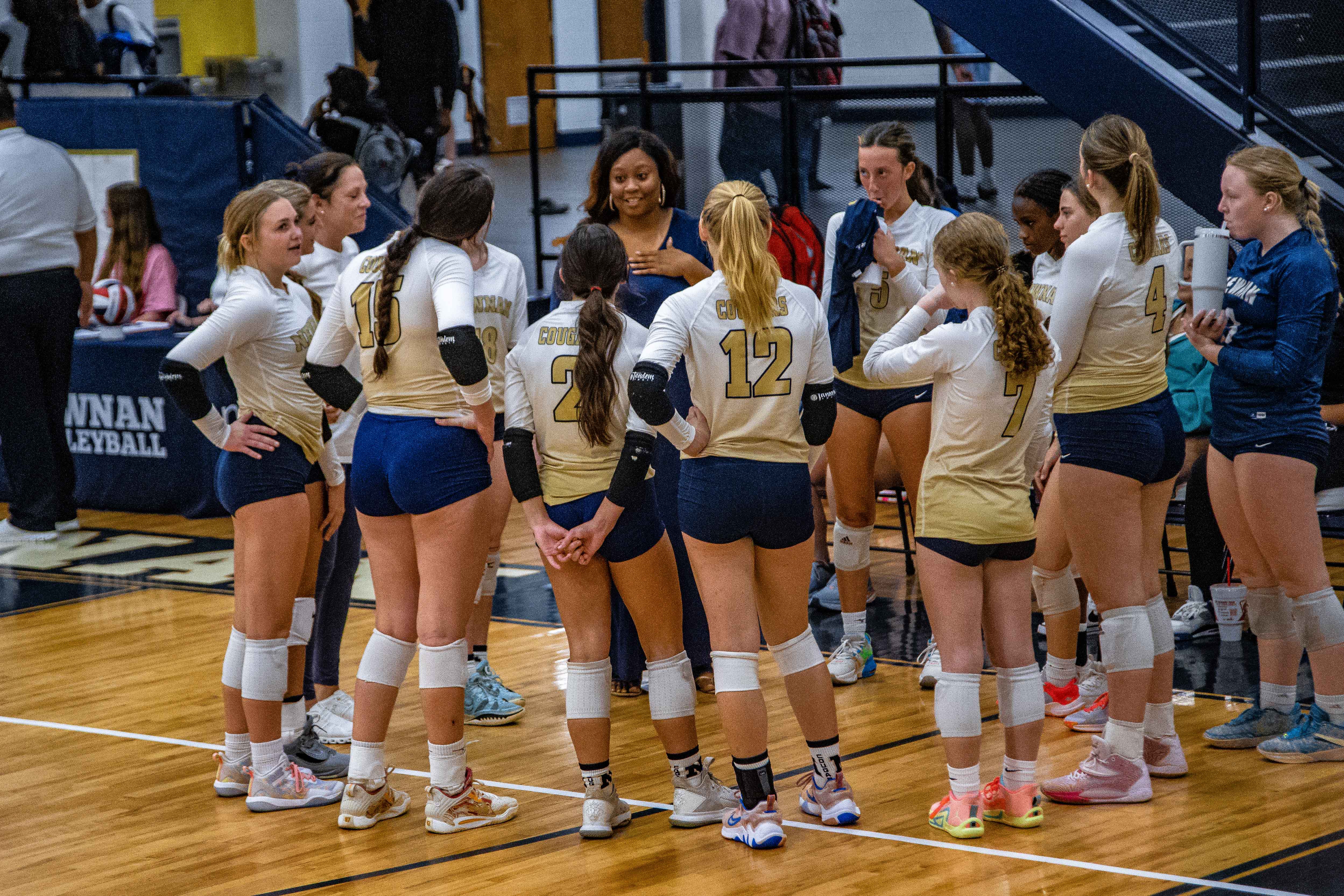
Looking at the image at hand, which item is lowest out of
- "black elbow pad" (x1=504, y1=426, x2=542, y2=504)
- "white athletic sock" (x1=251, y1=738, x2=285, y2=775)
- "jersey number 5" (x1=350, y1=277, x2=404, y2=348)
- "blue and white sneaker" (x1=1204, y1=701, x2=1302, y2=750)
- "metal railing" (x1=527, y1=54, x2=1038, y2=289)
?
"blue and white sneaker" (x1=1204, y1=701, x2=1302, y2=750)

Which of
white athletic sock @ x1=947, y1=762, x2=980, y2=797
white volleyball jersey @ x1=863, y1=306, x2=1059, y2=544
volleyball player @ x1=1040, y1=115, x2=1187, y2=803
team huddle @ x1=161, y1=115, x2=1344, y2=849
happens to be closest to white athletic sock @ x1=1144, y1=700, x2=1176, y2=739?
team huddle @ x1=161, y1=115, x2=1344, y2=849

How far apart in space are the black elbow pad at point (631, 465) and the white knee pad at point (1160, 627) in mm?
1471

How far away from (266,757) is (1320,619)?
9.68ft

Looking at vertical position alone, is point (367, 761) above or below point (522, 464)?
below

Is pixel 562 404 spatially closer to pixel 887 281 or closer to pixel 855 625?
pixel 887 281

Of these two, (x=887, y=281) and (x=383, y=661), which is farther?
(x=887, y=281)

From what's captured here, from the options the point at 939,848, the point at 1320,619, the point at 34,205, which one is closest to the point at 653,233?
the point at 939,848

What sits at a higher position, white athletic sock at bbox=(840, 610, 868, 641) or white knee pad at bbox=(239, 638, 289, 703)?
white knee pad at bbox=(239, 638, 289, 703)

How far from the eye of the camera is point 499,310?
190 inches

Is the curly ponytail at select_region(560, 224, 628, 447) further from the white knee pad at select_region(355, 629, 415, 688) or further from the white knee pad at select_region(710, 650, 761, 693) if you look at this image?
the white knee pad at select_region(355, 629, 415, 688)

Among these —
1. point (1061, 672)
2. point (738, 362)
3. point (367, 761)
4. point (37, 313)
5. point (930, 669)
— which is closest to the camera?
point (738, 362)

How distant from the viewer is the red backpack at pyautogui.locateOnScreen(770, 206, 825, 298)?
Answer: 22.6 feet

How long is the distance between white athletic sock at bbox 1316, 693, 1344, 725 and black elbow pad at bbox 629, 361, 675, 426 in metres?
2.15

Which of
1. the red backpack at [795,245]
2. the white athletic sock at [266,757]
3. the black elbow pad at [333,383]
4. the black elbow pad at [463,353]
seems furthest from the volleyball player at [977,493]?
the red backpack at [795,245]
